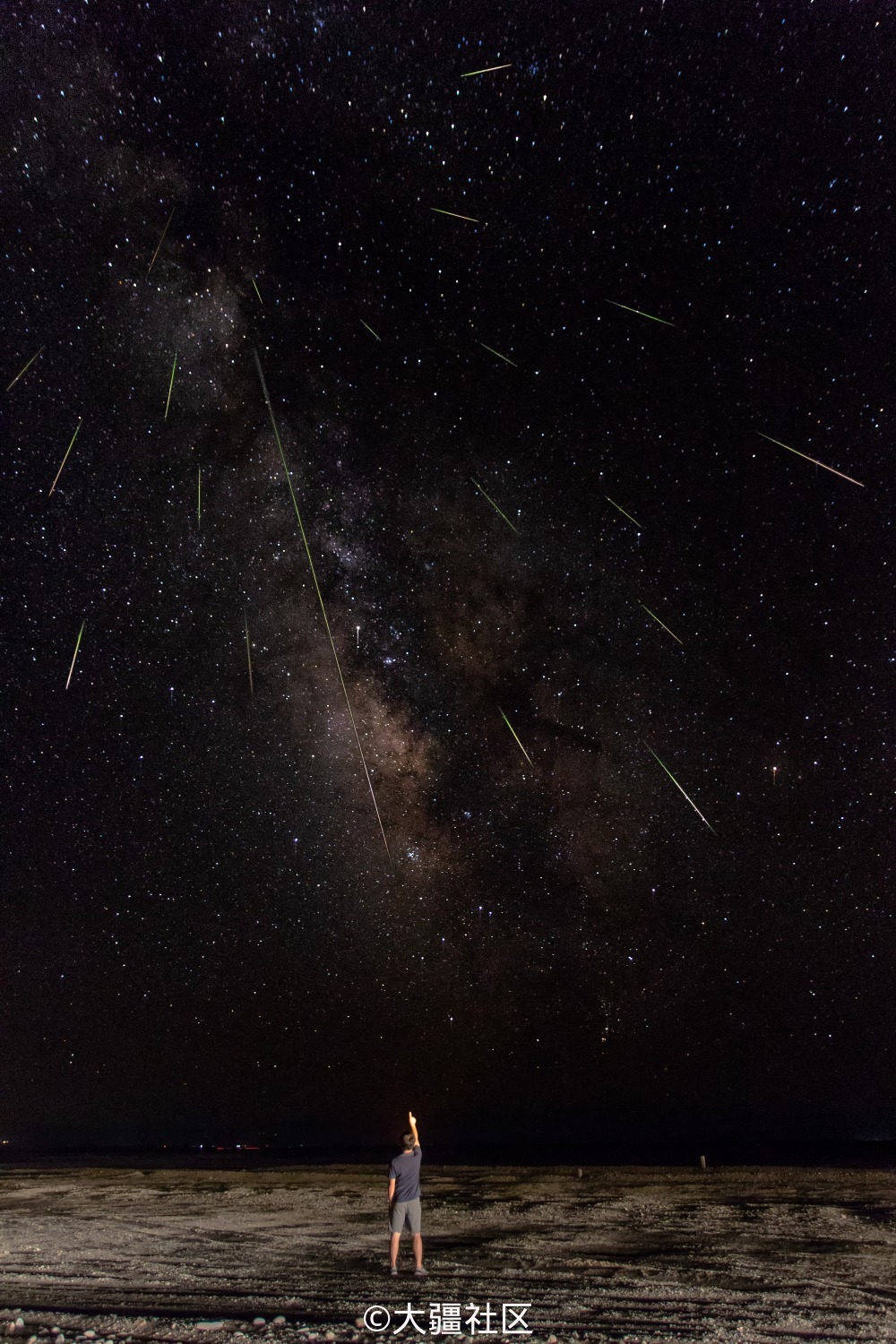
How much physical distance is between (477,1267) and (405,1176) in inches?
88.6

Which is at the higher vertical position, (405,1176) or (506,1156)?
(405,1176)

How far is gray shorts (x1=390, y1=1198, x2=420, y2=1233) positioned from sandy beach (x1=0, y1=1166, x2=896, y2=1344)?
→ 0.51 meters

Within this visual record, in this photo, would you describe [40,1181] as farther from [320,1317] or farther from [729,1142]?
[729,1142]

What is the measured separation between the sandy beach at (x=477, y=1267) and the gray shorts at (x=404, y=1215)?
51cm

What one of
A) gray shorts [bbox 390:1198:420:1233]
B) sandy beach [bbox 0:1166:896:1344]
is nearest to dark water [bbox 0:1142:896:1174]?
sandy beach [bbox 0:1166:896:1344]

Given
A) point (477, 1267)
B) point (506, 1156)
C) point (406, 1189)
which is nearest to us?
Result: point (406, 1189)

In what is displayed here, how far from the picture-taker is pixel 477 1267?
372 inches

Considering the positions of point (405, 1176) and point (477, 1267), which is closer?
point (405, 1176)

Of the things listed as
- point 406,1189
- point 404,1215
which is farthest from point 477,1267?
point 406,1189

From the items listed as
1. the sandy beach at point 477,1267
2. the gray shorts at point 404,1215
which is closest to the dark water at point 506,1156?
the sandy beach at point 477,1267

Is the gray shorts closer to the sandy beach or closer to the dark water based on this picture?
the sandy beach

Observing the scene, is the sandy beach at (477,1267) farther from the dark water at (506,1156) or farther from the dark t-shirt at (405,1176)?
the dark water at (506,1156)

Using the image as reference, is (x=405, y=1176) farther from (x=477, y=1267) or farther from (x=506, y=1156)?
(x=506, y=1156)

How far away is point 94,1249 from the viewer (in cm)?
1108
